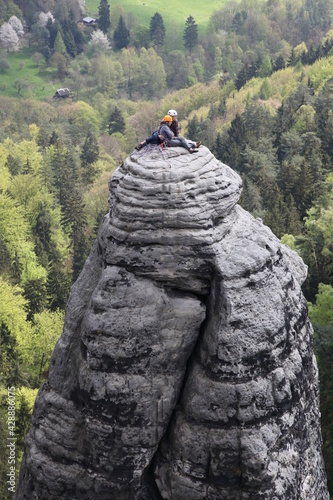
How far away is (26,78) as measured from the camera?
7156 inches

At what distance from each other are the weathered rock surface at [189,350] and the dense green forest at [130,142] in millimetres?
14762

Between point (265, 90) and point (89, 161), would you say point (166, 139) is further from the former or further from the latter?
point (265, 90)

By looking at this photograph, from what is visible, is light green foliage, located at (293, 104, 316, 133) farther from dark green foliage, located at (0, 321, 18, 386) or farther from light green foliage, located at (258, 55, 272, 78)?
light green foliage, located at (258, 55, 272, 78)

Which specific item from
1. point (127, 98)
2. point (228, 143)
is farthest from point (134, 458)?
point (127, 98)

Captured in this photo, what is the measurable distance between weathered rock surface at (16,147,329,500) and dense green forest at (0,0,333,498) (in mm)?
14762

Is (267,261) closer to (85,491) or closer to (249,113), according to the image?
(85,491)

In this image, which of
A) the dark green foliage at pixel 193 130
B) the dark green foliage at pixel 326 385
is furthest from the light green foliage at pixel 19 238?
the dark green foliage at pixel 326 385

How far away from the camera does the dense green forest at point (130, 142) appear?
52.2m

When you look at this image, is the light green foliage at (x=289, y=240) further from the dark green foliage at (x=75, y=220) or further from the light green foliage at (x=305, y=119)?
the light green foliage at (x=305, y=119)

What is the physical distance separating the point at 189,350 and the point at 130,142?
391 ft

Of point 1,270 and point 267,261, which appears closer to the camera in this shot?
point 267,261

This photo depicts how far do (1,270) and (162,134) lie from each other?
56170 millimetres

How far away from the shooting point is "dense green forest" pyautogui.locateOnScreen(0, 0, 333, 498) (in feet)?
171

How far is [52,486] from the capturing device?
1697 cm
